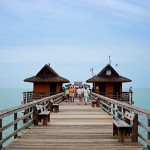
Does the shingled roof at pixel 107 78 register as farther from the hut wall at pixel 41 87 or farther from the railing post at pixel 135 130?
the railing post at pixel 135 130

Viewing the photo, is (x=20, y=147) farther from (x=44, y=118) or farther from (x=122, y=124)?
(x=44, y=118)

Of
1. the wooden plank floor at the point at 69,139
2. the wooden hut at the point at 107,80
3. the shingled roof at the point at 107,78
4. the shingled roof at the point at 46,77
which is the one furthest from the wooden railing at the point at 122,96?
the wooden plank floor at the point at 69,139

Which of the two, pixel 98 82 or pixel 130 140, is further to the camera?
pixel 98 82

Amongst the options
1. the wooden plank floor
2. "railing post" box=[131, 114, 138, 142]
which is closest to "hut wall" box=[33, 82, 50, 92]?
the wooden plank floor

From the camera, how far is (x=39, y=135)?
389 inches

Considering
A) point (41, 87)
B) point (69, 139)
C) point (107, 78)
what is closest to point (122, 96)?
point (107, 78)

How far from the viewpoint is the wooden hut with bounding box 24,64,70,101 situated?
44.2 meters

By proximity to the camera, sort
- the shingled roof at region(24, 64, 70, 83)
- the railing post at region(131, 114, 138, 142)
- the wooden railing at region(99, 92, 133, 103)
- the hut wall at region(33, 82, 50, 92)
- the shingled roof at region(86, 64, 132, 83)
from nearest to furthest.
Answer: the railing post at region(131, 114, 138, 142) < the wooden railing at region(99, 92, 133, 103) < the shingled roof at region(86, 64, 132, 83) < the shingled roof at region(24, 64, 70, 83) < the hut wall at region(33, 82, 50, 92)

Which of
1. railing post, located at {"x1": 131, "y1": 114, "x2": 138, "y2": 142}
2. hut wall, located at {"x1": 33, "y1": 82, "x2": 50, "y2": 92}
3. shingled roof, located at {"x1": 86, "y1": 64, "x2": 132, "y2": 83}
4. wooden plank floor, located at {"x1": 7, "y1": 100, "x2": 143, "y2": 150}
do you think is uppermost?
shingled roof, located at {"x1": 86, "y1": 64, "x2": 132, "y2": 83}

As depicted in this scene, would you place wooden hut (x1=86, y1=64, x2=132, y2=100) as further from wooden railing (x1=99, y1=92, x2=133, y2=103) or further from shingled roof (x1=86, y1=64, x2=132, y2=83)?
wooden railing (x1=99, y1=92, x2=133, y2=103)

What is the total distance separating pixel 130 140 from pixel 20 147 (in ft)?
10.2

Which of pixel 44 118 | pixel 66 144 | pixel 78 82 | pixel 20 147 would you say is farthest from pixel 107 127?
pixel 78 82

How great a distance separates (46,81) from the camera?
1734 inches

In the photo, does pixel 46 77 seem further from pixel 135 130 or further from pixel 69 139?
pixel 135 130
